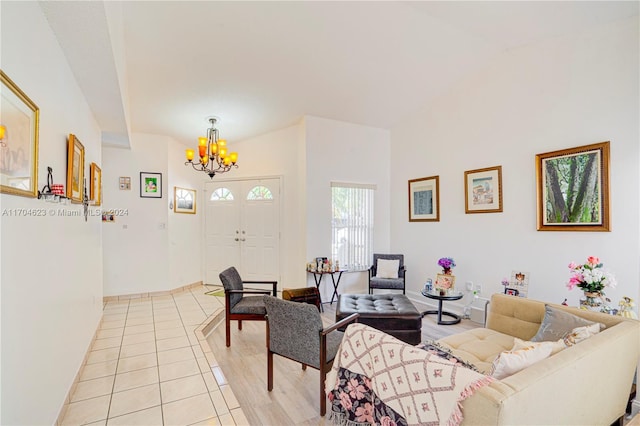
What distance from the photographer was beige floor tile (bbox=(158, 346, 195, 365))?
2.88m

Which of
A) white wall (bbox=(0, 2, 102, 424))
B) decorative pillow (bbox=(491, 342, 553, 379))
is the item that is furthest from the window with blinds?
decorative pillow (bbox=(491, 342, 553, 379))

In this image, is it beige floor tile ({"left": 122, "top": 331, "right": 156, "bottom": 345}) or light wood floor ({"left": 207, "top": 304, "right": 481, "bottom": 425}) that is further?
beige floor tile ({"left": 122, "top": 331, "right": 156, "bottom": 345})

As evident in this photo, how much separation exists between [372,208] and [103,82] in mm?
4182

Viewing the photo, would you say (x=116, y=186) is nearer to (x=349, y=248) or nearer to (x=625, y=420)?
(x=349, y=248)

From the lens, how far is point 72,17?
1749mm

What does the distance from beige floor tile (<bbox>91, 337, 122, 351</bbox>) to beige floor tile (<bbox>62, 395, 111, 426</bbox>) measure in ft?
3.38

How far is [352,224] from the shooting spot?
5.41m

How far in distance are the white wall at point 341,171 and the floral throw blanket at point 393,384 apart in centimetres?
320

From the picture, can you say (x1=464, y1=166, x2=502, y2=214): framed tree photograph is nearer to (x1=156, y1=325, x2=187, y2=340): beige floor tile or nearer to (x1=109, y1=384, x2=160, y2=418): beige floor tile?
(x1=156, y1=325, x2=187, y2=340): beige floor tile

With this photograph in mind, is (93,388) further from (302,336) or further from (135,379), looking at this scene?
(302,336)

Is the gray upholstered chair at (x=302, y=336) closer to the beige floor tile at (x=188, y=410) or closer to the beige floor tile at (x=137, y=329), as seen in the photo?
the beige floor tile at (x=188, y=410)

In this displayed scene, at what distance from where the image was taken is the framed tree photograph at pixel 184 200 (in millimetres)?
5566

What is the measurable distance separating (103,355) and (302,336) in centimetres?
213

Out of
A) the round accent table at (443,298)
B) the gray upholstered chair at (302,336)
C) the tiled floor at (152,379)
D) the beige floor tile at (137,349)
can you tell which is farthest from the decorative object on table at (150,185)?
the round accent table at (443,298)
